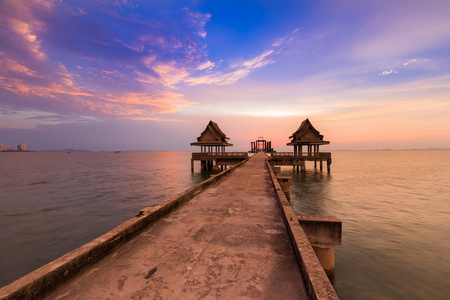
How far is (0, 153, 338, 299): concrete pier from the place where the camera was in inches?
95.7

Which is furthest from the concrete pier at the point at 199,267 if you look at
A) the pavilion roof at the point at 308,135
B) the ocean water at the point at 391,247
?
the pavilion roof at the point at 308,135

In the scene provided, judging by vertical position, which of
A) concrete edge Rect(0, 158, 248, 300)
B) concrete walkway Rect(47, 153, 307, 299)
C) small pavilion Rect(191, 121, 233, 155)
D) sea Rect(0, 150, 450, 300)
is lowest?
sea Rect(0, 150, 450, 300)

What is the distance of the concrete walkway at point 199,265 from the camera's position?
2479 mm

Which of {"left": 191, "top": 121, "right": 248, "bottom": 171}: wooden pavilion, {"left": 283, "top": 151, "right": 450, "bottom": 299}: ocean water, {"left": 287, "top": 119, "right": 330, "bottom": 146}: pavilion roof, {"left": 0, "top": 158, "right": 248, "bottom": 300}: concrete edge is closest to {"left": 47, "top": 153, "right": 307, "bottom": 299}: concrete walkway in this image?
{"left": 0, "top": 158, "right": 248, "bottom": 300}: concrete edge

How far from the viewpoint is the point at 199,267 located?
116 inches

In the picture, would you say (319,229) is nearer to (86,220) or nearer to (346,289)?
(346,289)

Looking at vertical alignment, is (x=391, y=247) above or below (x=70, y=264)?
below

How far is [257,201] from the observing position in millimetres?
6699

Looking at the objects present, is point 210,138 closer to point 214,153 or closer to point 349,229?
point 214,153

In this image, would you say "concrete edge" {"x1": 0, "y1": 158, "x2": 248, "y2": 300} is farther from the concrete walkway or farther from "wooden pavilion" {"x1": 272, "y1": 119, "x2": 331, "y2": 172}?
"wooden pavilion" {"x1": 272, "y1": 119, "x2": 331, "y2": 172}

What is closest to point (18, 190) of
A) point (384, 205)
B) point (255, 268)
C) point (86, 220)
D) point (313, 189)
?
point (86, 220)

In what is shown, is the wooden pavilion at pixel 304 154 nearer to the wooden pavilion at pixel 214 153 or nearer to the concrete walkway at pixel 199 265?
the wooden pavilion at pixel 214 153

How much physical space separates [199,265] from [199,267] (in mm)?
57

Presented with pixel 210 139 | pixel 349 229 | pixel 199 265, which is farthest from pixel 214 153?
pixel 199 265
